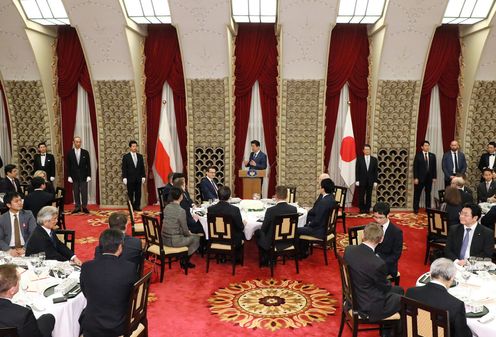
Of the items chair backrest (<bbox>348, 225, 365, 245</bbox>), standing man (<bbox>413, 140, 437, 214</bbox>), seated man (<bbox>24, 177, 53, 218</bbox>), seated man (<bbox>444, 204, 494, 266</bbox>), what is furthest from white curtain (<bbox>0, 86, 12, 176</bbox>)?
seated man (<bbox>444, 204, 494, 266</bbox>)

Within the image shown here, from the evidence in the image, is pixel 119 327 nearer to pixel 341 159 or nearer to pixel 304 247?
pixel 304 247

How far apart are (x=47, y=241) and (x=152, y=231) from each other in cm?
191

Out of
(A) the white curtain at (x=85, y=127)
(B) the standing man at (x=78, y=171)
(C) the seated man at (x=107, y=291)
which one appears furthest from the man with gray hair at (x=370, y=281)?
(A) the white curtain at (x=85, y=127)

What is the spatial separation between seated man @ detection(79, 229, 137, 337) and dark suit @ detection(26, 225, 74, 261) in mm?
1574

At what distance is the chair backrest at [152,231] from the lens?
281 inches

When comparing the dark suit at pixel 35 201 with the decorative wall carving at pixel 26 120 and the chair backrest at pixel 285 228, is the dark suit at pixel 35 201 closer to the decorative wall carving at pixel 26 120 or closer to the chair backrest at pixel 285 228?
the chair backrest at pixel 285 228

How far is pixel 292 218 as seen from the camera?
7.38 m

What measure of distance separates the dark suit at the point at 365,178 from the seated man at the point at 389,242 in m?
5.96

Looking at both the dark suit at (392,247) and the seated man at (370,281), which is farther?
the dark suit at (392,247)

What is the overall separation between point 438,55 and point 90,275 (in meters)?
10.9

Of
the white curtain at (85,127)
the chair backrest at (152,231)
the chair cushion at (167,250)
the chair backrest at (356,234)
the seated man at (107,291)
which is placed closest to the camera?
the seated man at (107,291)

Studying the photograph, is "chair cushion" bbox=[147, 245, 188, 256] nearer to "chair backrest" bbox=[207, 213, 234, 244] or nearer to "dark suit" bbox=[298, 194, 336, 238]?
"chair backrest" bbox=[207, 213, 234, 244]

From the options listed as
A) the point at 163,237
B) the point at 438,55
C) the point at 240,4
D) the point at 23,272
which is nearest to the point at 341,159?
the point at 438,55

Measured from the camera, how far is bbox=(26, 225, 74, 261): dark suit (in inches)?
220
